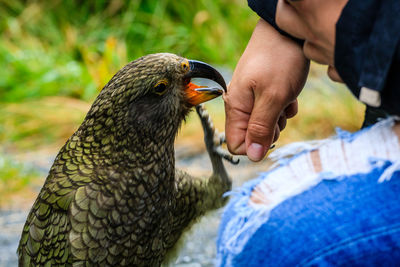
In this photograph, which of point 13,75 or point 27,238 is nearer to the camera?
point 27,238

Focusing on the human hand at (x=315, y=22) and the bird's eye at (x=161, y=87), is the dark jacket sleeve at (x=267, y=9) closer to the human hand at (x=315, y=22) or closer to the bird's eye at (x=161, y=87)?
the human hand at (x=315, y=22)

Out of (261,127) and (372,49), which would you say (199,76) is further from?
(372,49)

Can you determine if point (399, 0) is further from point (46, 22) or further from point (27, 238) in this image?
point (46, 22)

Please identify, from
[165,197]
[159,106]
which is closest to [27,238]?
[165,197]

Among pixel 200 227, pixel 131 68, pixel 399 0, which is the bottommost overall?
pixel 200 227

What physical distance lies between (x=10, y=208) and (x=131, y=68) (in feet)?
8.27

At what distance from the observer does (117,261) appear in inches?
77.7

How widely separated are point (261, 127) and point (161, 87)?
426 millimetres

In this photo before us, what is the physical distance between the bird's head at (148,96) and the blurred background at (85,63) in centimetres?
241

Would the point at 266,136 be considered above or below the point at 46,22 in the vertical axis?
above

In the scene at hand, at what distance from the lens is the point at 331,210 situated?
160 centimetres

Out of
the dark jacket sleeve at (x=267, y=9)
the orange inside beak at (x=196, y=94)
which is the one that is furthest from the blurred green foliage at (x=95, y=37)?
the dark jacket sleeve at (x=267, y=9)

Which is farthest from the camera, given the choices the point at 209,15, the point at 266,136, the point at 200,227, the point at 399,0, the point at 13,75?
the point at 209,15

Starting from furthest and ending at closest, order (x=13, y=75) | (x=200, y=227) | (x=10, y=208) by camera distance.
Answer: (x=13, y=75), (x=10, y=208), (x=200, y=227)
